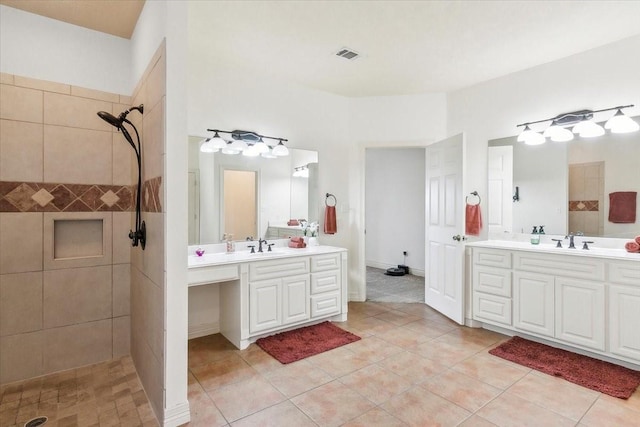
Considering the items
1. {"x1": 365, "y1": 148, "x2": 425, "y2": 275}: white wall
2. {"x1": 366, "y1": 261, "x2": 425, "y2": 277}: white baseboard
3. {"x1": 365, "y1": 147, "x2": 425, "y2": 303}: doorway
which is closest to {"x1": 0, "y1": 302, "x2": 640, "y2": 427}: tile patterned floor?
{"x1": 365, "y1": 147, "x2": 425, "y2": 303}: doorway

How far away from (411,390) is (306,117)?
10.1ft

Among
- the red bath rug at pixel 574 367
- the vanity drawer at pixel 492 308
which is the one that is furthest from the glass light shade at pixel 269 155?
the red bath rug at pixel 574 367

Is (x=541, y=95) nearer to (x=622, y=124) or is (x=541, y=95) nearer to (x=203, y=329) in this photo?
(x=622, y=124)

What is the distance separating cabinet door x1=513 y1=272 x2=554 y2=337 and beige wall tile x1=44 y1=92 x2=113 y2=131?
3849mm

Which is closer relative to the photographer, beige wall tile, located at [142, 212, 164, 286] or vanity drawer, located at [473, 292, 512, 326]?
beige wall tile, located at [142, 212, 164, 286]

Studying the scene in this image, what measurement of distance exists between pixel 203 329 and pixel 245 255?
0.86 meters

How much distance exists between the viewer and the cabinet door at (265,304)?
2.94 metres

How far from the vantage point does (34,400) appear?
6.97 feet

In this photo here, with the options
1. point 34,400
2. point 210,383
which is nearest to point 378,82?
point 210,383

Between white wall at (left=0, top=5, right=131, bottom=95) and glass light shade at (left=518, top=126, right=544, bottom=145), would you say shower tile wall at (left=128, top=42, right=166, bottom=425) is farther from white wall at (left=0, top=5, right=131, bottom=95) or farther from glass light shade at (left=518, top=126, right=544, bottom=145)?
glass light shade at (left=518, top=126, right=544, bottom=145)

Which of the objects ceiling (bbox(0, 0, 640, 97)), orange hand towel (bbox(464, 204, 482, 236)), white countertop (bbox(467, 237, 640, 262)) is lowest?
white countertop (bbox(467, 237, 640, 262))

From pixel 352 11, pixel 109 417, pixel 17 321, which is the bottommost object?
pixel 109 417

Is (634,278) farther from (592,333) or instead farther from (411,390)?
(411,390)

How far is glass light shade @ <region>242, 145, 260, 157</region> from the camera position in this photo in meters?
3.46
